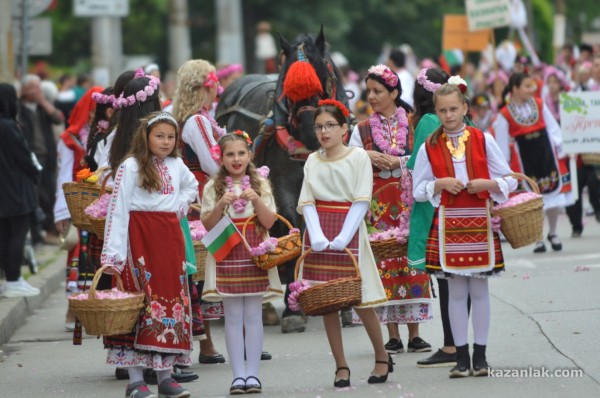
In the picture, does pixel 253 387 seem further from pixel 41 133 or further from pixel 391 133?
pixel 41 133

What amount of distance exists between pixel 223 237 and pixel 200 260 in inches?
40.6

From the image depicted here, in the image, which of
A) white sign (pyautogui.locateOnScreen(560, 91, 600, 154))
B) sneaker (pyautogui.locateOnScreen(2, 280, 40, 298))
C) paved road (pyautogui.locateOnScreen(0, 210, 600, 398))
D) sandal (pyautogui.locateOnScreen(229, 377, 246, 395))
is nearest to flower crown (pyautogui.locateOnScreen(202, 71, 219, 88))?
paved road (pyautogui.locateOnScreen(0, 210, 600, 398))

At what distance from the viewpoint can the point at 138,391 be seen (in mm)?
8523

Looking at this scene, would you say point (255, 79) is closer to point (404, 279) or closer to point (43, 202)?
point (404, 279)

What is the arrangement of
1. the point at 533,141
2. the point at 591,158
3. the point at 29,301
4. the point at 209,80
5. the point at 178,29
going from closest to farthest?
the point at 209,80 < the point at 29,301 < the point at 533,141 < the point at 591,158 < the point at 178,29

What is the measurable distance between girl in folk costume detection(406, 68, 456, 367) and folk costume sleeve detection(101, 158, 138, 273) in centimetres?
183

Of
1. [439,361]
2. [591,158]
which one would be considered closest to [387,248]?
[439,361]

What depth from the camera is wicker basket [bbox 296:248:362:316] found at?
27.2 ft

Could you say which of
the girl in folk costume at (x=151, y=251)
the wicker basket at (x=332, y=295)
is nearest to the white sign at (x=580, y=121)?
the wicker basket at (x=332, y=295)

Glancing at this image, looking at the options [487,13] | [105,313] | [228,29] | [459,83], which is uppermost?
[228,29]

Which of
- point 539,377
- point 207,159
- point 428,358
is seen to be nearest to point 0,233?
point 207,159

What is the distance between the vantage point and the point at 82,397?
900 cm

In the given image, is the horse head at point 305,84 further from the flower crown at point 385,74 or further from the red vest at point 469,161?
the red vest at point 469,161

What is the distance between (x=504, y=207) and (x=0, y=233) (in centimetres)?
659
